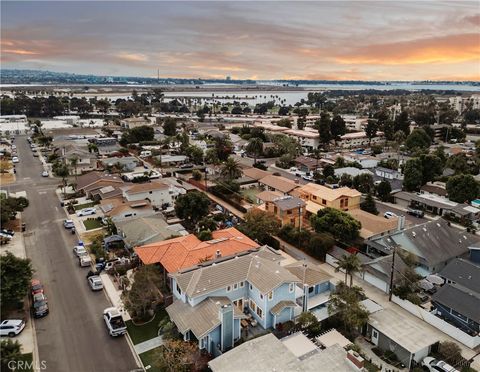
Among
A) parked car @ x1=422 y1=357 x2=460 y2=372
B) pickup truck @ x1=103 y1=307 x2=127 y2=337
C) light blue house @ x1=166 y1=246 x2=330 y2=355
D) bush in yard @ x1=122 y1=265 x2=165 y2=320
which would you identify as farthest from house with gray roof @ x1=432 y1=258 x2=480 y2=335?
pickup truck @ x1=103 y1=307 x2=127 y2=337

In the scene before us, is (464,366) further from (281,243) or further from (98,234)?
(98,234)

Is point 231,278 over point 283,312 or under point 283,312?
over

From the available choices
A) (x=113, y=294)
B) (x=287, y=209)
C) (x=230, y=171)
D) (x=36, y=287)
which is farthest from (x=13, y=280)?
(x=230, y=171)

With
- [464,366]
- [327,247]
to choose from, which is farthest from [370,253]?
[464,366]

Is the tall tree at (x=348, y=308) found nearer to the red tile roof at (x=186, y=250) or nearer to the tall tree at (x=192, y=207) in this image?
the red tile roof at (x=186, y=250)

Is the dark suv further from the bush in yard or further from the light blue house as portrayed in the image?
the light blue house

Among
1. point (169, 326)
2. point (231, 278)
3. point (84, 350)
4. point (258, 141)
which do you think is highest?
point (258, 141)
